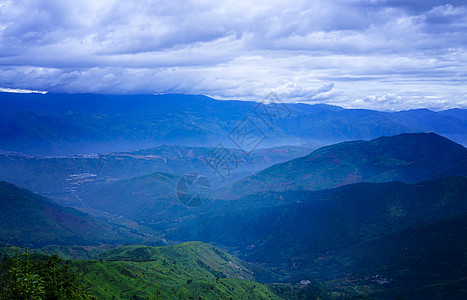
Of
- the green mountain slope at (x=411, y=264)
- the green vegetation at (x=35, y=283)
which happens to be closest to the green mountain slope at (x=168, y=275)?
the green vegetation at (x=35, y=283)

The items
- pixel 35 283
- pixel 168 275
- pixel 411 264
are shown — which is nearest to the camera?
pixel 35 283

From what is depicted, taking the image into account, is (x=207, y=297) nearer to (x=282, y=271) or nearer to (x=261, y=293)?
(x=261, y=293)

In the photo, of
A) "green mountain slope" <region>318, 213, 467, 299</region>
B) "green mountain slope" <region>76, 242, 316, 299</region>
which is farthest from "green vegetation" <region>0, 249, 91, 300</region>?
"green mountain slope" <region>318, 213, 467, 299</region>

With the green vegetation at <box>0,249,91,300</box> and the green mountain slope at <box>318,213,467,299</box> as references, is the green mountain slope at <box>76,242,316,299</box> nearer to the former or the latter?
the green vegetation at <box>0,249,91,300</box>

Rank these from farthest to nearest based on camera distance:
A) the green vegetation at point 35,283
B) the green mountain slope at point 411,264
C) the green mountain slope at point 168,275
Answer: the green mountain slope at point 411,264 < the green mountain slope at point 168,275 < the green vegetation at point 35,283

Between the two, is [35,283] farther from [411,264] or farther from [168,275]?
[411,264]

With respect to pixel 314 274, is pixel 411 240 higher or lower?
higher

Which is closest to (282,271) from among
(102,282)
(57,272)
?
(102,282)

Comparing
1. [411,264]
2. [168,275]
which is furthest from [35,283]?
[411,264]

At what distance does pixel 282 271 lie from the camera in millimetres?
169875

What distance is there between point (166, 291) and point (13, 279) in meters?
71.1

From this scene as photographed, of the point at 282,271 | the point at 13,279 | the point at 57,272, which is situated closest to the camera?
the point at 13,279

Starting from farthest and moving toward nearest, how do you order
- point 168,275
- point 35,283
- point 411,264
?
point 411,264 < point 168,275 < point 35,283

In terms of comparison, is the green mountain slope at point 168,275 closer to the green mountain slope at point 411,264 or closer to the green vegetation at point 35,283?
the green vegetation at point 35,283
